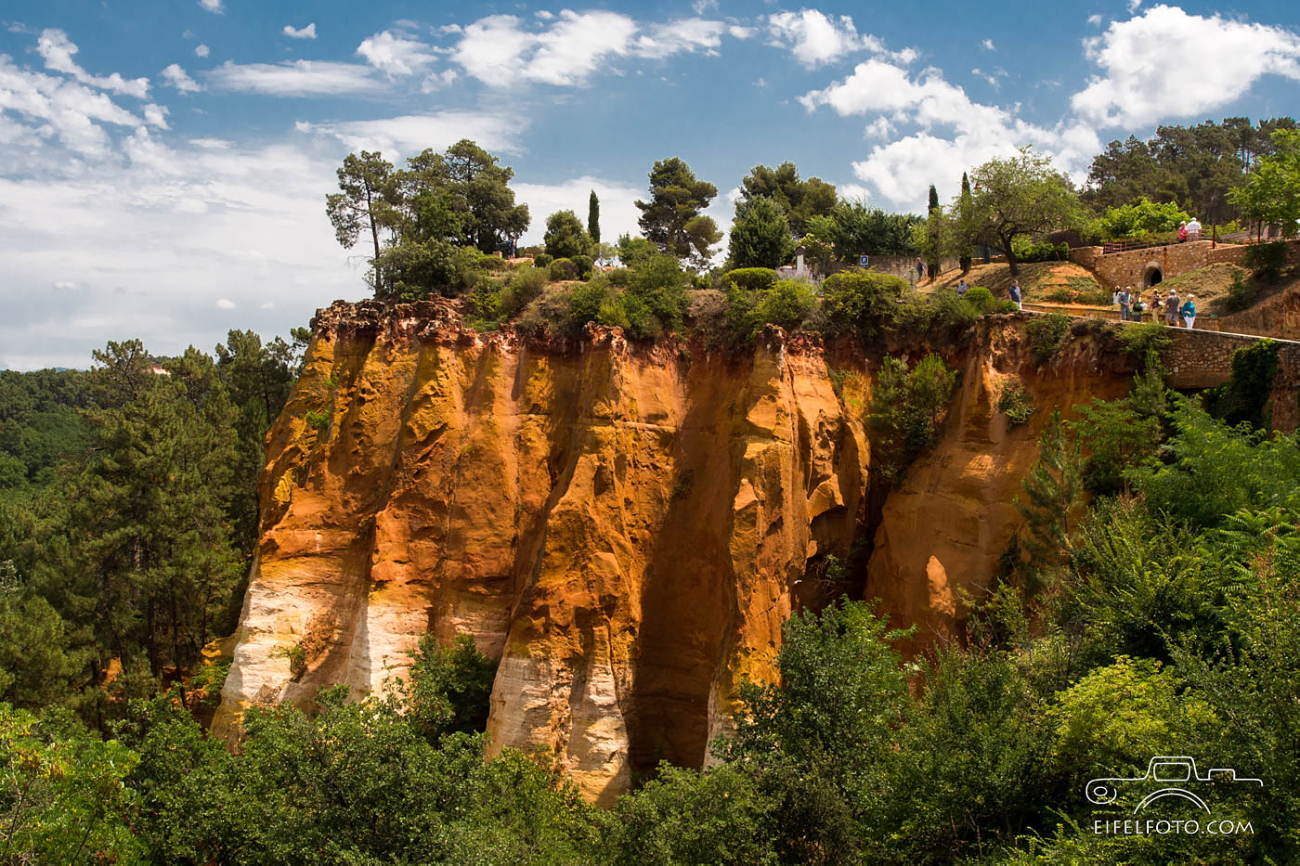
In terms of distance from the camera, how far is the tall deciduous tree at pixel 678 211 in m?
50.9

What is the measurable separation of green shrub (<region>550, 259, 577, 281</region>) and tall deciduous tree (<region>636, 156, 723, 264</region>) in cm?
1843

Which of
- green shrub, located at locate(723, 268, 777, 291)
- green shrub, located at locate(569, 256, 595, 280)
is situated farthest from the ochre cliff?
green shrub, located at locate(569, 256, 595, 280)

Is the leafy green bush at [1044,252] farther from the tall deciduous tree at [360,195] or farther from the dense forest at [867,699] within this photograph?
the tall deciduous tree at [360,195]

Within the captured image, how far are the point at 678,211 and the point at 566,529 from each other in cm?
3436

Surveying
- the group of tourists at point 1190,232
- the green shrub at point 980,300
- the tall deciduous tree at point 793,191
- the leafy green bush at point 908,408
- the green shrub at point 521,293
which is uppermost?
the tall deciduous tree at point 793,191

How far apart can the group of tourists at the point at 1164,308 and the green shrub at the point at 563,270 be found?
17484mm

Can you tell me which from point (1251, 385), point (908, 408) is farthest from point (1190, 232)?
point (908, 408)

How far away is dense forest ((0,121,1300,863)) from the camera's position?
12445 mm

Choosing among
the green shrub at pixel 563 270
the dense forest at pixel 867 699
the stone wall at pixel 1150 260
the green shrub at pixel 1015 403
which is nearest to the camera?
the dense forest at pixel 867 699

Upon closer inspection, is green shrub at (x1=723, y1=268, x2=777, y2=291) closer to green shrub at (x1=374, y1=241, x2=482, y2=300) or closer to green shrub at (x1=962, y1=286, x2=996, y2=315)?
green shrub at (x1=962, y1=286, x2=996, y2=315)

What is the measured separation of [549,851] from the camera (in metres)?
16.1

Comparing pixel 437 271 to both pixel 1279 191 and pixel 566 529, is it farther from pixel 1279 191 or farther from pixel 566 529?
pixel 1279 191

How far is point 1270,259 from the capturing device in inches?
956

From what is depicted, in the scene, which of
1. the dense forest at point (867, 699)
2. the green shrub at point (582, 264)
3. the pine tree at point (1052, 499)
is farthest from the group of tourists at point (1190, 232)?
the green shrub at point (582, 264)
